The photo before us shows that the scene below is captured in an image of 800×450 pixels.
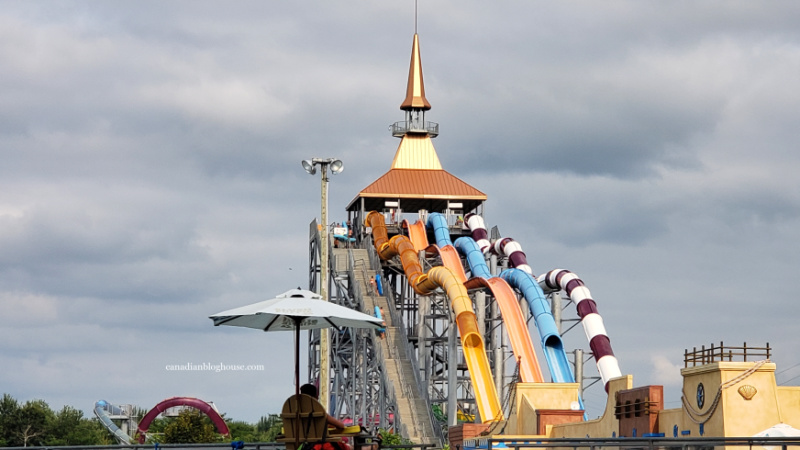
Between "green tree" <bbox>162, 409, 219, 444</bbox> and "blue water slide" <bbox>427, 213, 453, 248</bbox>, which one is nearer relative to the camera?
"blue water slide" <bbox>427, 213, 453, 248</bbox>

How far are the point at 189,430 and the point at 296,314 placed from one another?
54244 mm

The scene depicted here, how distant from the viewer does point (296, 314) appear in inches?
594

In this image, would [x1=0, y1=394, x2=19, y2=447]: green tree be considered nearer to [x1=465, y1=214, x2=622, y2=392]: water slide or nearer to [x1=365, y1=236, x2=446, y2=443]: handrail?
[x1=365, y1=236, x2=446, y2=443]: handrail

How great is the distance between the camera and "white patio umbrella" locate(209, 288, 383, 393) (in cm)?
1517

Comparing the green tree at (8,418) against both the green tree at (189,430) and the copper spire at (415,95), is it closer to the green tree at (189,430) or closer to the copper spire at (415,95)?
the green tree at (189,430)

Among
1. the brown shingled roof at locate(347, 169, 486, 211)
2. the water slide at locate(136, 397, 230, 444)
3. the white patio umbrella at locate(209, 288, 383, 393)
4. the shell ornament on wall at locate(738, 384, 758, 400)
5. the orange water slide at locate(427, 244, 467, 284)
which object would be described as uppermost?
the brown shingled roof at locate(347, 169, 486, 211)

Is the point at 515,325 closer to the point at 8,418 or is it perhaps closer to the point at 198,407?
the point at 198,407

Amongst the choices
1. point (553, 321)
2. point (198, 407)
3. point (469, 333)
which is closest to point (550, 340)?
point (553, 321)

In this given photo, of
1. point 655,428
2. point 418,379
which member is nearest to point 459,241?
point 418,379

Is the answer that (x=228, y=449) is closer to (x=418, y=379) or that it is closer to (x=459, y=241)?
(x=418, y=379)

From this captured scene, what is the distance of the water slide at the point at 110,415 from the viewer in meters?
70.2

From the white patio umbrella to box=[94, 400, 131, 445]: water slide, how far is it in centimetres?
5533

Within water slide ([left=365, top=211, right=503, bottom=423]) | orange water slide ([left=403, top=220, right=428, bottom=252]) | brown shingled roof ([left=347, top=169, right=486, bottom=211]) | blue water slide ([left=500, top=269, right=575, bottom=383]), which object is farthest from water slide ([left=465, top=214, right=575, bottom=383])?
brown shingled roof ([left=347, top=169, right=486, bottom=211])

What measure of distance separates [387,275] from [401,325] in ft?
38.7
